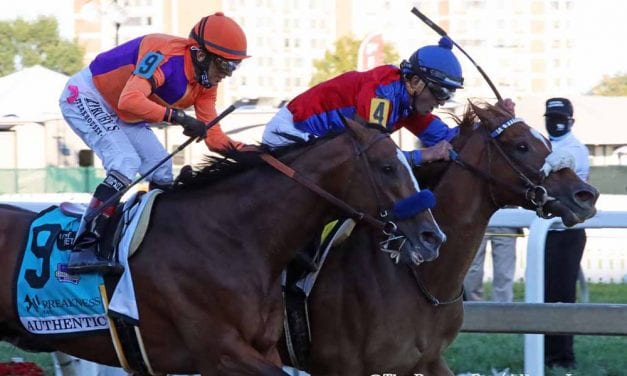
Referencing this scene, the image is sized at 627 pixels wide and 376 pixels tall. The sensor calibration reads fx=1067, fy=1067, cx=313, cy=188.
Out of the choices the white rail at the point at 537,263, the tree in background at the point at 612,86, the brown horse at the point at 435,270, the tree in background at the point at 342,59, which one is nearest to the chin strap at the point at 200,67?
the brown horse at the point at 435,270

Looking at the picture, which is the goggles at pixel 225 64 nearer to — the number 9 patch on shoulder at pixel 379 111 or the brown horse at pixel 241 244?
the brown horse at pixel 241 244

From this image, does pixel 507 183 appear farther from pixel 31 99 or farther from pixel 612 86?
pixel 612 86

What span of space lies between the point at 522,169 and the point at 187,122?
153cm

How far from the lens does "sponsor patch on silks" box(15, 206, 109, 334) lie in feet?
14.5

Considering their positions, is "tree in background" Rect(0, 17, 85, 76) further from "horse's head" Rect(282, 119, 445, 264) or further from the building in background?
"horse's head" Rect(282, 119, 445, 264)

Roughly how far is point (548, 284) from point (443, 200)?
2.23 meters

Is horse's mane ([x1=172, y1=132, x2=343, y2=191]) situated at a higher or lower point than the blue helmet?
lower

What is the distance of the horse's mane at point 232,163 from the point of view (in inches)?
178

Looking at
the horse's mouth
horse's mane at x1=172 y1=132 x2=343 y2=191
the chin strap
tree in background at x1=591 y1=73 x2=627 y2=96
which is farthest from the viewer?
tree in background at x1=591 y1=73 x2=627 y2=96

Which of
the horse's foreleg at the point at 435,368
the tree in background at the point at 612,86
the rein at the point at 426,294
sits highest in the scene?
the rein at the point at 426,294

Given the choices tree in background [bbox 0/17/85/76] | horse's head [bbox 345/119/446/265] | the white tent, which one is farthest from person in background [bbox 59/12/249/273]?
tree in background [bbox 0/17/85/76]

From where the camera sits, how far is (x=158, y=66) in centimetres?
454

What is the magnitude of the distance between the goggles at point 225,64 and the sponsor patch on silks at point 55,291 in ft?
3.07

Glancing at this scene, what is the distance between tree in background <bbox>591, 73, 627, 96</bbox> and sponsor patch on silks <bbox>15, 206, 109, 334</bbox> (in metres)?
68.6
